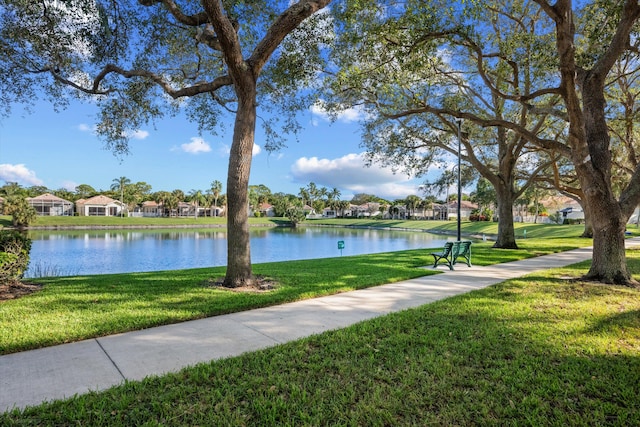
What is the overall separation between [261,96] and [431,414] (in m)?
10.8

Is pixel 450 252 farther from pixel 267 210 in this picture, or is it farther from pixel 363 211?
pixel 363 211

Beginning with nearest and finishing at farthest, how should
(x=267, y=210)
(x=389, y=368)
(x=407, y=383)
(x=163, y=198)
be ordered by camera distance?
(x=407, y=383), (x=389, y=368), (x=163, y=198), (x=267, y=210)

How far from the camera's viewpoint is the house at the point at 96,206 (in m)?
74.3

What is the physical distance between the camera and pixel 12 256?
21.9 ft

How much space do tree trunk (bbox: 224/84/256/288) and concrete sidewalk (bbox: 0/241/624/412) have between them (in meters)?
1.79

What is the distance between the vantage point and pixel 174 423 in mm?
2592

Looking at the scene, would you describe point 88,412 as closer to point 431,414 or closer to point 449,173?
point 431,414

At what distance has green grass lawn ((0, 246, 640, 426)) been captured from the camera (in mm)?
2680

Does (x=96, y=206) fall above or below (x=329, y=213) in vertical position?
above

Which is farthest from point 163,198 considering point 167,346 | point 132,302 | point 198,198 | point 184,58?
point 167,346

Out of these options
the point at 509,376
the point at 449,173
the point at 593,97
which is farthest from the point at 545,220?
the point at 509,376

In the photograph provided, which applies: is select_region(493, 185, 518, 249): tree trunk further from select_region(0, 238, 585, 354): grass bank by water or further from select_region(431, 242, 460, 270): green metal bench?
select_region(0, 238, 585, 354): grass bank by water

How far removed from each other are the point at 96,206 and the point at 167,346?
278 ft

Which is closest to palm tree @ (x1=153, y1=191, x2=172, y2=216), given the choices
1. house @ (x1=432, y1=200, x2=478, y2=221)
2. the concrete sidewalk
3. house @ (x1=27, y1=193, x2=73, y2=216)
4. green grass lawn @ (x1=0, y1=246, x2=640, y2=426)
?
house @ (x1=27, y1=193, x2=73, y2=216)
